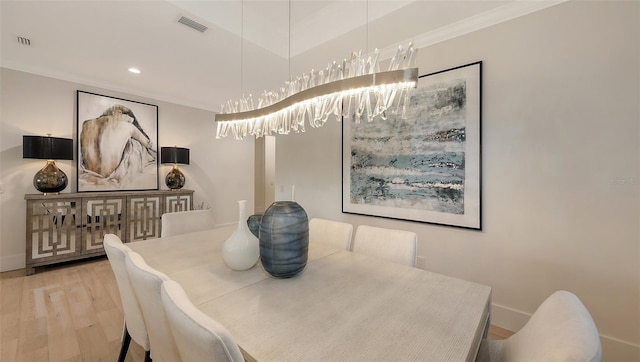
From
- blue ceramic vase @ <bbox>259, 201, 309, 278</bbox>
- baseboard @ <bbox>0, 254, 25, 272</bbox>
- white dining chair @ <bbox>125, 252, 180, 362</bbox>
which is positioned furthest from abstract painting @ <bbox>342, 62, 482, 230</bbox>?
baseboard @ <bbox>0, 254, 25, 272</bbox>

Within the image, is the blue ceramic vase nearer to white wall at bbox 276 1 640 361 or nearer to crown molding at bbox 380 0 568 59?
white wall at bbox 276 1 640 361

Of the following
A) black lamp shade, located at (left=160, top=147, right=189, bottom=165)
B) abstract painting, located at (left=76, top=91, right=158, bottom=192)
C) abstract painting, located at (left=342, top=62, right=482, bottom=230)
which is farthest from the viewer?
black lamp shade, located at (left=160, top=147, right=189, bottom=165)

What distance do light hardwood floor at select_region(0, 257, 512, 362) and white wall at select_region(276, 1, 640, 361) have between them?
58 centimetres

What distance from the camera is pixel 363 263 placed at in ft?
5.03

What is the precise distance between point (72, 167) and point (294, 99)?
12.2ft

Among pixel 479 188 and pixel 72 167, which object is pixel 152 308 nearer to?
pixel 479 188

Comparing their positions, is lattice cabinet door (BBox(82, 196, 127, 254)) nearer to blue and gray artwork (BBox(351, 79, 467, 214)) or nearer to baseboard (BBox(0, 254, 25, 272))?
baseboard (BBox(0, 254, 25, 272))

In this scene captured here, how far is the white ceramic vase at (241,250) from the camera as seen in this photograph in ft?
4.57

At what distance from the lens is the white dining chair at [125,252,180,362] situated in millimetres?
903

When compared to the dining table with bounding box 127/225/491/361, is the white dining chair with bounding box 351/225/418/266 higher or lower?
higher

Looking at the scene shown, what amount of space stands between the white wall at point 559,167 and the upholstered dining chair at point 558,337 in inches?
48.4

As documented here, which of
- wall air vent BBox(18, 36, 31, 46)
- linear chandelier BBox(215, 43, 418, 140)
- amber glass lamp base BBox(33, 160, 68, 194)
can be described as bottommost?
amber glass lamp base BBox(33, 160, 68, 194)

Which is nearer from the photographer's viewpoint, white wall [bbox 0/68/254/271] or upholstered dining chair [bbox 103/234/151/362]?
upholstered dining chair [bbox 103/234/151/362]

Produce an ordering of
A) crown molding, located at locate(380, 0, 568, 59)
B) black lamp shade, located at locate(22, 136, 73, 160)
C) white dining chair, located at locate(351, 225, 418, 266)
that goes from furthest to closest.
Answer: black lamp shade, located at locate(22, 136, 73, 160) → crown molding, located at locate(380, 0, 568, 59) → white dining chair, located at locate(351, 225, 418, 266)
